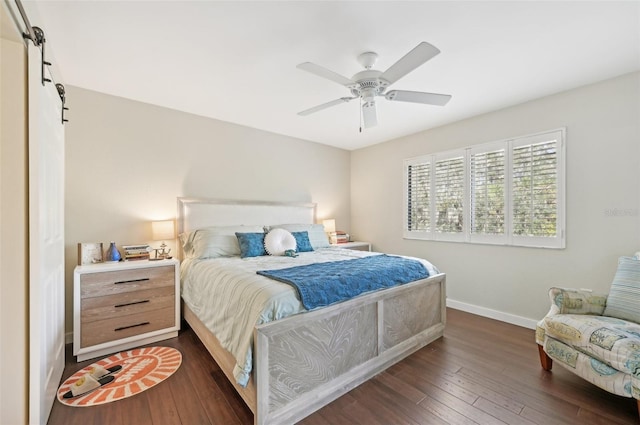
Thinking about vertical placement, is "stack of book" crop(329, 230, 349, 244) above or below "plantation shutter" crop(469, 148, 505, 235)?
below

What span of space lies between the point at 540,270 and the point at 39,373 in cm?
420

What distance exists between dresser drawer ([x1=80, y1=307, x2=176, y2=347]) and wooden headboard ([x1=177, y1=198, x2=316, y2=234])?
1.04 metres

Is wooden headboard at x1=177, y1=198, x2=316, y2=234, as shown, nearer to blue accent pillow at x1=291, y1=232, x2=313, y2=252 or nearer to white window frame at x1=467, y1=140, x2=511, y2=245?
blue accent pillow at x1=291, y1=232, x2=313, y2=252

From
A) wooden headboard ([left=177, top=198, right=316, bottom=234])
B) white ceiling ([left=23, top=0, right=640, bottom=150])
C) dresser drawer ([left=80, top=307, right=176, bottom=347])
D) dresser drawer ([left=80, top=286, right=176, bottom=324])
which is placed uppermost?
white ceiling ([left=23, top=0, right=640, bottom=150])

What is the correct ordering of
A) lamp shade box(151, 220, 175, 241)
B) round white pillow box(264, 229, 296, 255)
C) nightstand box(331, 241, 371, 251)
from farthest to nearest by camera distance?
nightstand box(331, 241, 371, 251) → round white pillow box(264, 229, 296, 255) → lamp shade box(151, 220, 175, 241)

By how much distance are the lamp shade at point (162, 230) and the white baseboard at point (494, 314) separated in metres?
3.72

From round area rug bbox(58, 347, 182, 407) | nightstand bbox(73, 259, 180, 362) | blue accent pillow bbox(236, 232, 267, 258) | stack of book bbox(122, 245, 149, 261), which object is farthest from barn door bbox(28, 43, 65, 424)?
blue accent pillow bbox(236, 232, 267, 258)

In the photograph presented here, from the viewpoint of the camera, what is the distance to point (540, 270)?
303cm

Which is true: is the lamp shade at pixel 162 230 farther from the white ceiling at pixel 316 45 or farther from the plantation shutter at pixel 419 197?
the plantation shutter at pixel 419 197

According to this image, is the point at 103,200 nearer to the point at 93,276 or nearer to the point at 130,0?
the point at 93,276

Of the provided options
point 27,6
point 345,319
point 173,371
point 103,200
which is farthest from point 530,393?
point 103,200

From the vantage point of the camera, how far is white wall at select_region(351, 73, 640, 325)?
8.28 feet

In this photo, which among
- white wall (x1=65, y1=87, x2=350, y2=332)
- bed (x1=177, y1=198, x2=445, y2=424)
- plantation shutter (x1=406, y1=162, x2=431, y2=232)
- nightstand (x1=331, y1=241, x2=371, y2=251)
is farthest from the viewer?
nightstand (x1=331, y1=241, x2=371, y2=251)
